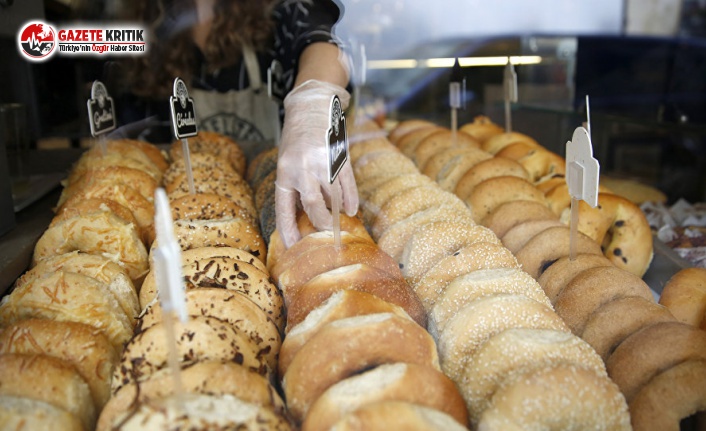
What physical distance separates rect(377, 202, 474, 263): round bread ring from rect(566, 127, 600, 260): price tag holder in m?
0.43

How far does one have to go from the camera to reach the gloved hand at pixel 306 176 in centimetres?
219

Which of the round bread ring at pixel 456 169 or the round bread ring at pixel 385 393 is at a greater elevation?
the round bread ring at pixel 456 169

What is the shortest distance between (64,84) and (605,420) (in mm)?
3045

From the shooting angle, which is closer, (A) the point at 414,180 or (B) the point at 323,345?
(B) the point at 323,345

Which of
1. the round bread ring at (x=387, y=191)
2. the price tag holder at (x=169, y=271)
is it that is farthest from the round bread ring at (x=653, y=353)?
the round bread ring at (x=387, y=191)

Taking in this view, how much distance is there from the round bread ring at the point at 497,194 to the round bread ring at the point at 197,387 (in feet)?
5.28

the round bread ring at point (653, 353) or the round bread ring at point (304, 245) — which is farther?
the round bread ring at point (304, 245)

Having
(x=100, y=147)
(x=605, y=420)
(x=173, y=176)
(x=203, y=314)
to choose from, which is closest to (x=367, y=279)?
(x=203, y=314)

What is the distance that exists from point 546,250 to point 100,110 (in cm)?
219

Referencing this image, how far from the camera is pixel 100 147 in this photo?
3.03m

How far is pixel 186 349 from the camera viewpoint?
1440 millimetres

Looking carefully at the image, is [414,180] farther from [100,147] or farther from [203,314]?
[100,147]

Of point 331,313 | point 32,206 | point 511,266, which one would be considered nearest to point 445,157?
point 511,266

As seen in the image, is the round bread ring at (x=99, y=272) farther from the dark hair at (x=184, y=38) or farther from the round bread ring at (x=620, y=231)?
the round bread ring at (x=620, y=231)
